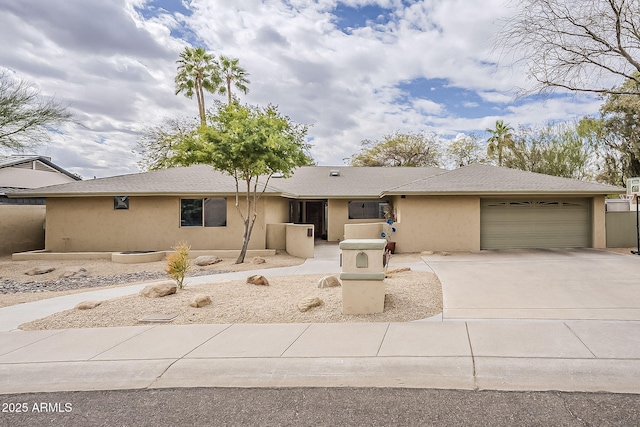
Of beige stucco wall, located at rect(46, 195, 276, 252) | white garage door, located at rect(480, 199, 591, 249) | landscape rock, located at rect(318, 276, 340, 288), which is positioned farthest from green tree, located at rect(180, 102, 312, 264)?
white garage door, located at rect(480, 199, 591, 249)

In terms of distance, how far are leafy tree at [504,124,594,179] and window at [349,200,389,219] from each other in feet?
59.0

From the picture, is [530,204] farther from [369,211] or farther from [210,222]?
[210,222]

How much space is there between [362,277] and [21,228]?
63.7 feet

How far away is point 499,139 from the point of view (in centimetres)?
3775

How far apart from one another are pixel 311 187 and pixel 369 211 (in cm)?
352

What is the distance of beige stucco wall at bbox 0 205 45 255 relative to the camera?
702 inches

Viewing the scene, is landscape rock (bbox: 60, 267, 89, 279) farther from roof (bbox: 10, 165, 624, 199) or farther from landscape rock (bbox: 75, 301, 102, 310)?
landscape rock (bbox: 75, 301, 102, 310)

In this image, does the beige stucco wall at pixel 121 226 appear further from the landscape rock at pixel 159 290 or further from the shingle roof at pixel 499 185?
the landscape rock at pixel 159 290

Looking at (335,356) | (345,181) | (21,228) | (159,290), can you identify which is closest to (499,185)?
(345,181)

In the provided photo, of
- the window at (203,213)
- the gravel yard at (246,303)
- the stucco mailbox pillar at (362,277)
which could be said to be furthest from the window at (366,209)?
the stucco mailbox pillar at (362,277)

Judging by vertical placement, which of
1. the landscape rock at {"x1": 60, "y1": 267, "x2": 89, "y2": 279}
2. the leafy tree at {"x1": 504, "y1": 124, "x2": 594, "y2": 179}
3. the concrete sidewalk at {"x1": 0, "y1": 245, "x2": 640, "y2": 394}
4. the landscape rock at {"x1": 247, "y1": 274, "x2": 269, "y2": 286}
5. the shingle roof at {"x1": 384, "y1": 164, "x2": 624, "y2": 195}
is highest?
the leafy tree at {"x1": 504, "y1": 124, "x2": 594, "y2": 179}

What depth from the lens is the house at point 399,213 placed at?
15688 millimetres

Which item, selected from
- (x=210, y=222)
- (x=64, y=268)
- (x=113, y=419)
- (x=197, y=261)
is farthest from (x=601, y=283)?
(x=64, y=268)

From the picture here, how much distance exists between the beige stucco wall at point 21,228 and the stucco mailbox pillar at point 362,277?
18.8 m
